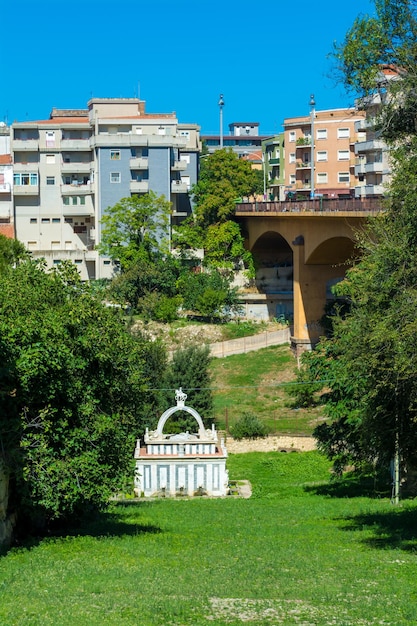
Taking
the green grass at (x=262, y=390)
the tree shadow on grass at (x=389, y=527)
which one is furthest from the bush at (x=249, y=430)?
the tree shadow on grass at (x=389, y=527)

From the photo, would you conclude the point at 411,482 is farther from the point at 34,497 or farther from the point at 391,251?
the point at 34,497

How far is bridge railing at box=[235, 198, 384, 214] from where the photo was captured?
160 ft

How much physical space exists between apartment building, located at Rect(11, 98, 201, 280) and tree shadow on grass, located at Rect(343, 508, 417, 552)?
49659 mm

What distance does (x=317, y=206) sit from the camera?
5606 centimetres

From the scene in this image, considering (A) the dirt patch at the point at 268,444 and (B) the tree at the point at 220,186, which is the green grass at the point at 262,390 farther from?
(B) the tree at the point at 220,186

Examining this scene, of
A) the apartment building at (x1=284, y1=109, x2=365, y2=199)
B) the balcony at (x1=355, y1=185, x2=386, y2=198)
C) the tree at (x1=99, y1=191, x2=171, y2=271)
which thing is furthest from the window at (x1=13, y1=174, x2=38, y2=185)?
the apartment building at (x1=284, y1=109, x2=365, y2=199)

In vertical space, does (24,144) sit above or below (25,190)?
above

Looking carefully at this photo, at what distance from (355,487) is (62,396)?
14141 millimetres

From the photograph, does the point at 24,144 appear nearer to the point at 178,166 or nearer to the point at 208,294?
the point at 178,166

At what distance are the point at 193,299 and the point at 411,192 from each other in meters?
45.3

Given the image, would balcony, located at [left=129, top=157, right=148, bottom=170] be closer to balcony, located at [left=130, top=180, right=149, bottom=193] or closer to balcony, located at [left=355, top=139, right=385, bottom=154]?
balcony, located at [left=130, top=180, right=149, bottom=193]

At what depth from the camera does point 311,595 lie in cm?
1530

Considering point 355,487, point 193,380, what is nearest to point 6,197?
point 193,380

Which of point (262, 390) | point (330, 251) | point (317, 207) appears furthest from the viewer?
point (330, 251)
